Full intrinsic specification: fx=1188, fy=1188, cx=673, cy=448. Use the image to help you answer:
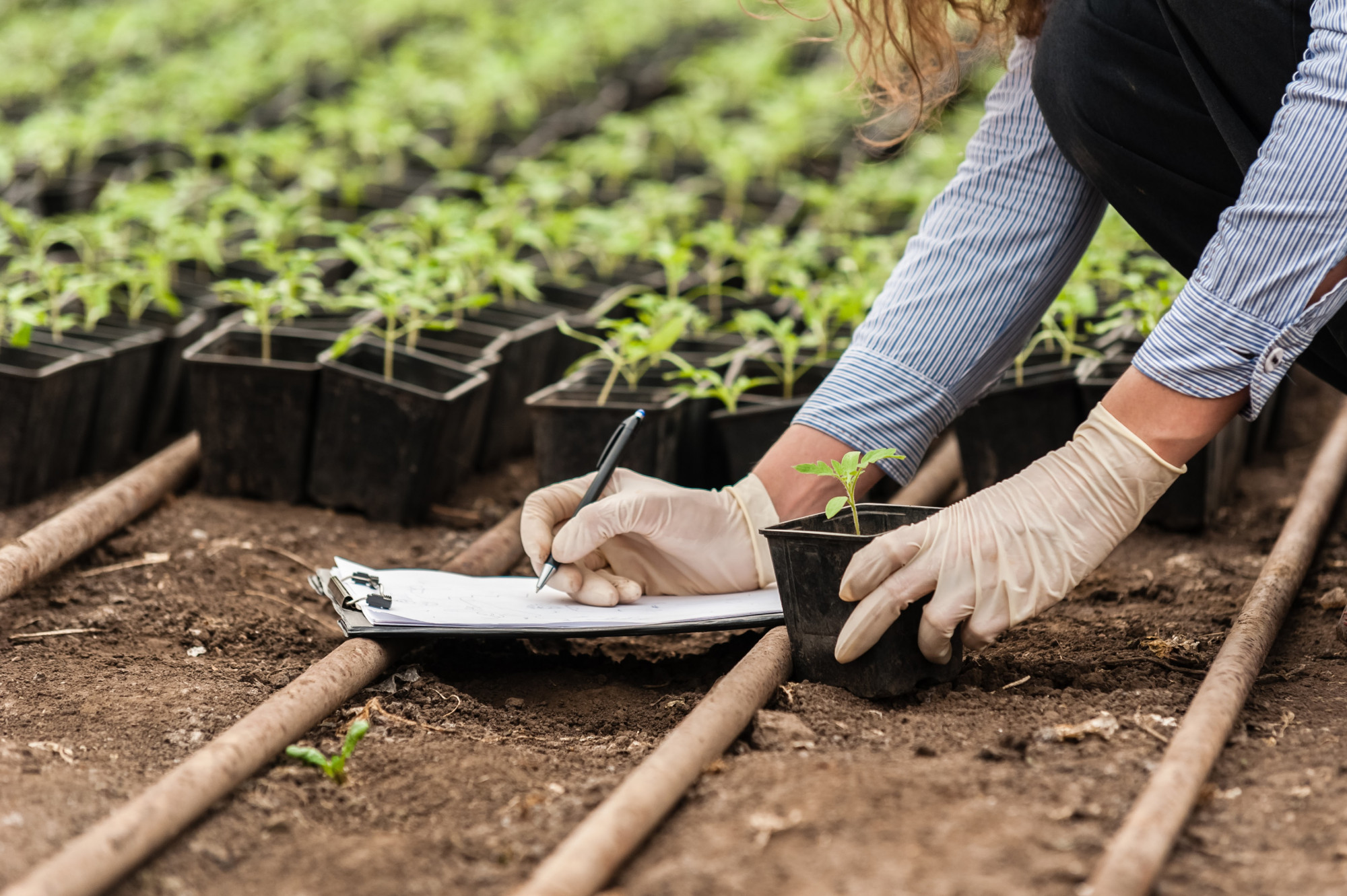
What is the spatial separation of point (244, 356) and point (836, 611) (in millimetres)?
1620

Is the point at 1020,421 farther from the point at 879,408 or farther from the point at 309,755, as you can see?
the point at 309,755

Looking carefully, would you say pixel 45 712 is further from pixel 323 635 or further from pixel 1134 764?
pixel 1134 764

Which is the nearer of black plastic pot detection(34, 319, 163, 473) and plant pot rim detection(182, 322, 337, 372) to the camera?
plant pot rim detection(182, 322, 337, 372)

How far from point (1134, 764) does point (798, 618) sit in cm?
45

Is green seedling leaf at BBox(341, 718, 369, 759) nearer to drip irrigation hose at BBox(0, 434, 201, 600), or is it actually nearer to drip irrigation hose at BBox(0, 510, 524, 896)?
drip irrigation hose at BBox(0, 510, 524, 896)

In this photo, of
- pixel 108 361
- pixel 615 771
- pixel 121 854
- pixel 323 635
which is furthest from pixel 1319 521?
pixel 108 361

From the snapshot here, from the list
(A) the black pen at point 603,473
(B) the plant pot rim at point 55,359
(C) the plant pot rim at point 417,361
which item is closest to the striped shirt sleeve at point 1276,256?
(A) the black pen at point 603,473

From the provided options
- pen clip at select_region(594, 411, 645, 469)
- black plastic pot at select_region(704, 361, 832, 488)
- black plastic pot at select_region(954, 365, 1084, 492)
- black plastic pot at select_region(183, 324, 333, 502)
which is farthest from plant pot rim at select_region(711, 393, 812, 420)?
black plastic pot at select_region(183, 324, 333, 502)

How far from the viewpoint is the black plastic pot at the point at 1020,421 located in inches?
91.4

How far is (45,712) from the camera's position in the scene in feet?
5.13

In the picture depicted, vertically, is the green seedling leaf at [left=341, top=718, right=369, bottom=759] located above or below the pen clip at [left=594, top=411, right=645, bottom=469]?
below

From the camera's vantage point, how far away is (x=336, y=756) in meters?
1.44

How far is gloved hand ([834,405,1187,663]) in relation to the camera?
1.48m

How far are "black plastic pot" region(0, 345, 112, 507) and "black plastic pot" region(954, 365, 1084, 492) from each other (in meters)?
1.82
